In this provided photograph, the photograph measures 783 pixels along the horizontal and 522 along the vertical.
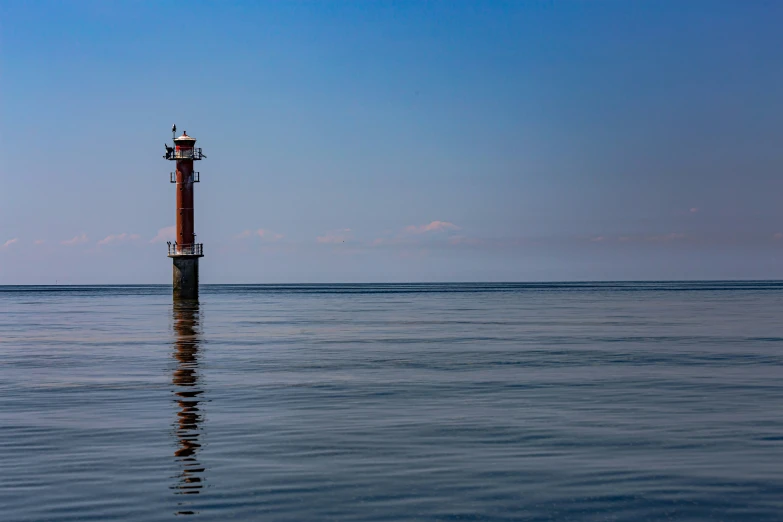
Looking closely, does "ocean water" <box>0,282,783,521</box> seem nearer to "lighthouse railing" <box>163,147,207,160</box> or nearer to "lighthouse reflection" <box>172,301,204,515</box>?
"lighthouse reflection" <box>172,301,204,515</box>

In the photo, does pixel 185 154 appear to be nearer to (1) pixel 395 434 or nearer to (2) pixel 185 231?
(2) pixel 185 231

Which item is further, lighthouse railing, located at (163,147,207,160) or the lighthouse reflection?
lighthouse railing, located at (163,147,207,160)

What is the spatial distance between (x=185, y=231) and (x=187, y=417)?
69.0 metres

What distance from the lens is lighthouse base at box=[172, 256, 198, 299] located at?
278ft

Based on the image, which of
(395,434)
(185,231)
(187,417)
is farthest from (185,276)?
(395,434)

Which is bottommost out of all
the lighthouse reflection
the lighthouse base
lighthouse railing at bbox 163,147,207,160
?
the lighthouse reflection

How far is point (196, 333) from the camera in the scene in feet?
153

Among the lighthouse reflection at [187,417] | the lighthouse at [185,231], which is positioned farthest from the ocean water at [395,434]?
the lighthouse at [185,231]

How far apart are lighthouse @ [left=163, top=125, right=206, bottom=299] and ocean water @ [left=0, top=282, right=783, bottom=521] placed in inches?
1976

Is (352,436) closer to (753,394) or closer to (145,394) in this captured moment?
(145,394)

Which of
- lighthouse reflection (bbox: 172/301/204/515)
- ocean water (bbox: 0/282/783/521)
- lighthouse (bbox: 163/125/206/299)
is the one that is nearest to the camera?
ocean water (bbox: 0/282/783/521)

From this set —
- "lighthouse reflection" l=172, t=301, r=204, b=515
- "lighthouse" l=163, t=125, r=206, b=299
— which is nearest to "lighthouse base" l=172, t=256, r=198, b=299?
"lighthouse" l=163, t=125, r=206, b=299

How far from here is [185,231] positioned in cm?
8512

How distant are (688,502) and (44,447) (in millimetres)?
10457
